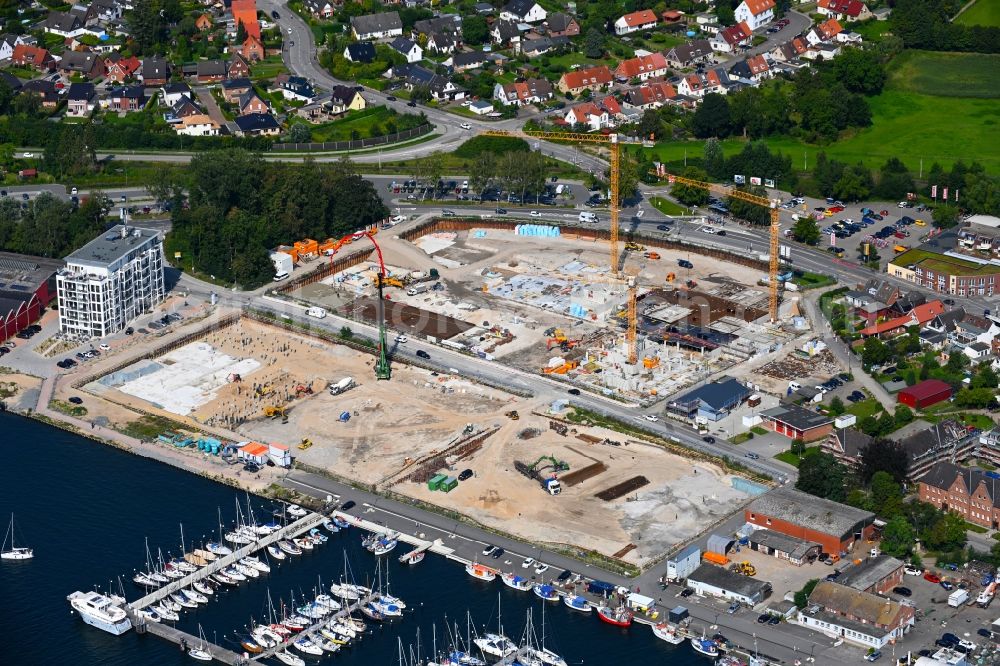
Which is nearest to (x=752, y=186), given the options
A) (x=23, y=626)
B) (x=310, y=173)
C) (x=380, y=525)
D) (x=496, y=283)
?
(x=496, y=283)

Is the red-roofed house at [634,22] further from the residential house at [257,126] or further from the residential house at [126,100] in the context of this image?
the residential house at [126,100]

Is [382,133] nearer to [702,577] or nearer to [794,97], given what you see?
[794,97]

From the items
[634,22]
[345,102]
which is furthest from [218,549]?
[634,22]

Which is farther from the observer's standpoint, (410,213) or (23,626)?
(410,213)

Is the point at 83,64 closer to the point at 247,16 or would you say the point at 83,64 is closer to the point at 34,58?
the point at 34,58

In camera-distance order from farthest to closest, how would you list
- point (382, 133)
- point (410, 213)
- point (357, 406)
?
point (382, 133), point (410, 213), point (357, 406)

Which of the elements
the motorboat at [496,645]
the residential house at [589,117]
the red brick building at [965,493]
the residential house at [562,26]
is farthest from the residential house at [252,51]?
the motorboat at [496,645]

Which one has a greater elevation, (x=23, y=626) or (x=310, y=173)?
(x=310, y=173)

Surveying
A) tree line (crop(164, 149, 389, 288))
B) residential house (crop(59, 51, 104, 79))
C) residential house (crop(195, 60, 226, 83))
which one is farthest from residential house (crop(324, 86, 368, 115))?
residential house (crop(59, 51, 104, 79))
